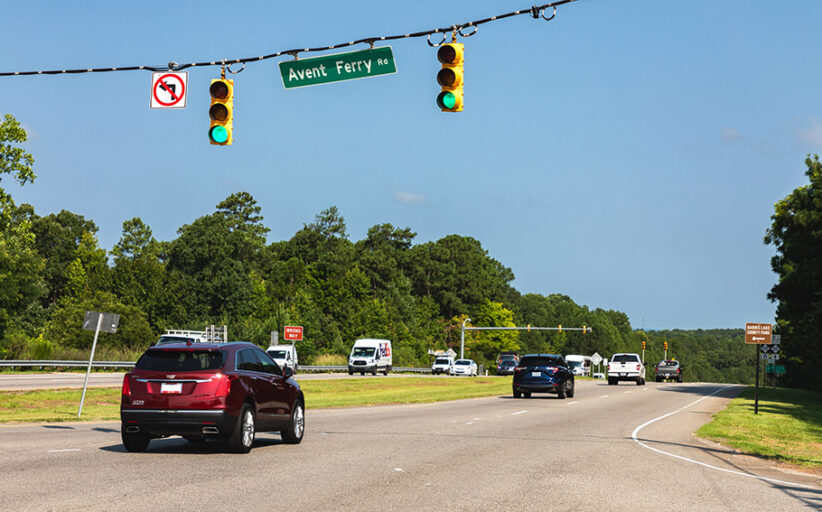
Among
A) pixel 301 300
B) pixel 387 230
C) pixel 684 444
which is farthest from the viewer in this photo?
pixel 387 230

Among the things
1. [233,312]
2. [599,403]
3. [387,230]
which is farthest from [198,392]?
[387,230]

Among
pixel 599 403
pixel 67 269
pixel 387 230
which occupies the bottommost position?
pixel 599 403

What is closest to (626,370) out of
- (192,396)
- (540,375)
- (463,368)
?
(463,368)

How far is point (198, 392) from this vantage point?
13.6 m

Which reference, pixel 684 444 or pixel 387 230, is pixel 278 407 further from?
pixel 387 230

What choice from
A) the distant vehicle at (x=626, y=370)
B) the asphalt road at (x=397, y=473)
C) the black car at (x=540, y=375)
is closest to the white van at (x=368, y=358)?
the distant vehicle at (x=626, y=370)

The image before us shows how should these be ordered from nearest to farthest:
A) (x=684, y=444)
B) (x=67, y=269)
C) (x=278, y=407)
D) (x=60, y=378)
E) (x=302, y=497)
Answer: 1. (x=302, y=497)
2. (x=278, y=407)
3. (x=684, y=444)
4. (x=60, y=378)
5. (x=67, y=269)

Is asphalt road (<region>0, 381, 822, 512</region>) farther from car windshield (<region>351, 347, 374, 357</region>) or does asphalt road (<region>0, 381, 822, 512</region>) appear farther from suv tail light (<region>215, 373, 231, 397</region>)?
car windshield (<region>351, 347, 374, 357</region>)

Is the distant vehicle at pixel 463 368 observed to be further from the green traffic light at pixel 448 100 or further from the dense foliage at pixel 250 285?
the green traffic light at pixel 448 100

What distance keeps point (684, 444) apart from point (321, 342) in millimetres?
92741

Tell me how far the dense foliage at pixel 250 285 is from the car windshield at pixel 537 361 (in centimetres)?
2907

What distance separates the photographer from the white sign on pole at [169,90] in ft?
56.9

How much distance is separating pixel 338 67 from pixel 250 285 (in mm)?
93890

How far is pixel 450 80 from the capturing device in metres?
15.0
